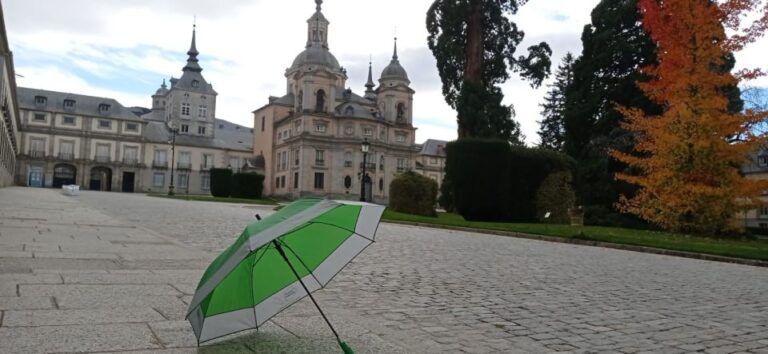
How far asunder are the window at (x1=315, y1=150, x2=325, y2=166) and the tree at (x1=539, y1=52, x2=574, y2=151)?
24714 mm

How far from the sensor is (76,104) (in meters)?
74.1

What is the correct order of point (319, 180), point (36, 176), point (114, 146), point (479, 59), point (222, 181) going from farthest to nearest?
point (114, 146)
point (36, 176)
point (319, 180)
point (222, 181)
point (479, 59)

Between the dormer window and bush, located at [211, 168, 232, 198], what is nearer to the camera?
bush, located at [211, 168, 232, 198]

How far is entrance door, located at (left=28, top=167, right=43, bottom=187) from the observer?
70.4 metres

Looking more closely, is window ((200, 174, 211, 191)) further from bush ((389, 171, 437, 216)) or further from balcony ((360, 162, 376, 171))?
bush ((389, 171, 437, 216))

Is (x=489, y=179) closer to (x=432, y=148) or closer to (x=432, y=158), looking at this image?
(x=432, y=158)

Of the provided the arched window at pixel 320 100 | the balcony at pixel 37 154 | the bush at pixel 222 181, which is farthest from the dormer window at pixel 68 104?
the arched window at pixel 320 100

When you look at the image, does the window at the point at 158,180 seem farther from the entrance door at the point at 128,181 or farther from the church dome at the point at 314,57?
the church dome at the point at 314,57

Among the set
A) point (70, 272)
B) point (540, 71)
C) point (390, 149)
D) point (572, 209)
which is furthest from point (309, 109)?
point (70, 272)

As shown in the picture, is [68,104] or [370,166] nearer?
[370,166]

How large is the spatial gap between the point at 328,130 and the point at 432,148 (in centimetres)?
3766

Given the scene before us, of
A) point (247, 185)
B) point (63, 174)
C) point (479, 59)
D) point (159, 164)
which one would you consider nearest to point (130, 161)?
point (159, 164)

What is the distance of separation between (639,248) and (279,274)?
12.2m

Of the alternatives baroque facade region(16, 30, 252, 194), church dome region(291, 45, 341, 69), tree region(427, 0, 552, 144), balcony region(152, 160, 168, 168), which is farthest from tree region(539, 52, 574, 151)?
balcony region(152, 160, 168, 168)
